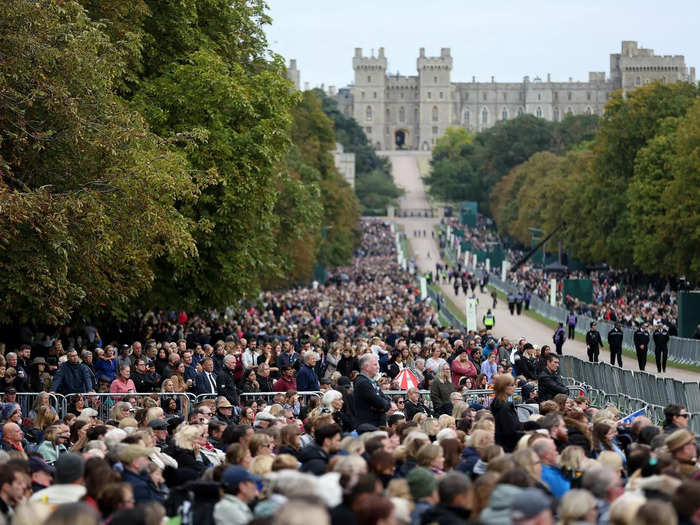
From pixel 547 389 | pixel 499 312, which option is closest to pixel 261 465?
pixel 547 389

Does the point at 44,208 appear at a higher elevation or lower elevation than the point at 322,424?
higher

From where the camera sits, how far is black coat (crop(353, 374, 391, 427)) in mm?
14344

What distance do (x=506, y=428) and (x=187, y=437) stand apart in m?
3.04

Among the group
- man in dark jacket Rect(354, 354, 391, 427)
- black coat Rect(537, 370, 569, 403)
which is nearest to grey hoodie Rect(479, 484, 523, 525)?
man in dark jacket Rect(354, 354, 391, 427)

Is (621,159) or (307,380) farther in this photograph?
(621,159)

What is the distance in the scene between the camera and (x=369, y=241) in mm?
116000

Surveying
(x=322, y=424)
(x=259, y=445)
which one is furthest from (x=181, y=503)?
(x=322, y=424)

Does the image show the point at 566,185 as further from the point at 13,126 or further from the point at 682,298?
the point at 13,126

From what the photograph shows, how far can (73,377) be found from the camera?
18375 mm

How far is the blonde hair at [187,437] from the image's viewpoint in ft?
39.1

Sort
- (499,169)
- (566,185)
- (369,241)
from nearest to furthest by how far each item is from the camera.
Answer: (566,185), (369,241), (499,169)

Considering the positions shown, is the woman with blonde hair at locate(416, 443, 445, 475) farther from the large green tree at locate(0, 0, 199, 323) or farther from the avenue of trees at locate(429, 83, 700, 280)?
the avenue of trees at locate(429, 83, 700, 280)

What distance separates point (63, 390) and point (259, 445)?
8.18 meters

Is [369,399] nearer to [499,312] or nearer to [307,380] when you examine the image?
[307,380]
